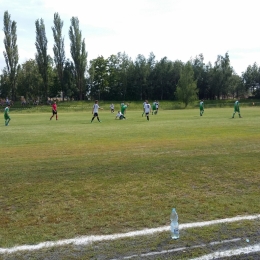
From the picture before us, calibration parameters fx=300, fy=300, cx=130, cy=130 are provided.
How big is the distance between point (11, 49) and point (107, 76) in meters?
30.6

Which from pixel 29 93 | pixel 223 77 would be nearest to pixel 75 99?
pixel 29 93

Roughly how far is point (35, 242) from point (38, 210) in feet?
3.93

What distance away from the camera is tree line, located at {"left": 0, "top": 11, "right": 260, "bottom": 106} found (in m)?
72.6

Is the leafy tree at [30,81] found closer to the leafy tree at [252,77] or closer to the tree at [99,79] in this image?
the tree at [99,79]

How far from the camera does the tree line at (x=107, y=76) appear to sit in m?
72.6

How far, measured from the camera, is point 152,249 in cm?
412

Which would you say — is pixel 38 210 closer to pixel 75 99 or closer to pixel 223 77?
pixel 75 99

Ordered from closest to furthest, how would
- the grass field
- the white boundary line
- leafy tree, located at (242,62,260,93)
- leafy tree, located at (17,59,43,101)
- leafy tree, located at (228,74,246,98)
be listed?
the white boundary line, the grass field, leafy tree, located at (17,59,43,101), leafy tree, located at (228,74,246,98), leafy tree, located at (242,62,260,93)

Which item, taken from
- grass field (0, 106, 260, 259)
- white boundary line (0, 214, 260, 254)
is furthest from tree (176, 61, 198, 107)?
white boundary line (0, 214, 260, 254)

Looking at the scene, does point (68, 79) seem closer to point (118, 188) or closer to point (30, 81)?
point (30, 81)

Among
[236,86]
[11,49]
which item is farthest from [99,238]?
[236,86]

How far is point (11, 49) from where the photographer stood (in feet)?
227

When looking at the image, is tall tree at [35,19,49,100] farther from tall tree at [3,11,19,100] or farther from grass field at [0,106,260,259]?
grass field at [0,106,260,259]

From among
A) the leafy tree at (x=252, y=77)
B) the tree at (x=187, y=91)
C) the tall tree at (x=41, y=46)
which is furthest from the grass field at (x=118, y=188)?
the leafy tree at (x=252, y=77)
